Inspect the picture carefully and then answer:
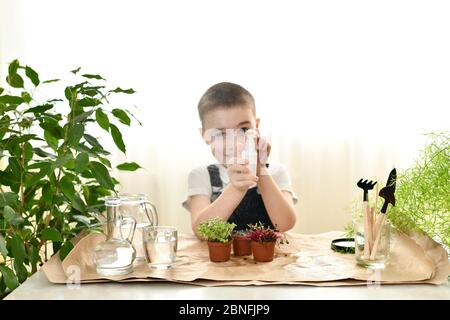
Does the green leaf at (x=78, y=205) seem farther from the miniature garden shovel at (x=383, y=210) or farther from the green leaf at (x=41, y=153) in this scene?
the miniature garden shovel at (x=383, y=210)

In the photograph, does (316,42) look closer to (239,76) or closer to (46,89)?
(239,76)

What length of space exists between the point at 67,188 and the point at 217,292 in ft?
1.37

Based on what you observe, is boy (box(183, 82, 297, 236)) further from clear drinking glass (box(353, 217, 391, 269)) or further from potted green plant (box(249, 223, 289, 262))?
clear drinking glass (box(353, 217, 391, 269))

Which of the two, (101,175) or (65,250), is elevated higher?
(101,175)

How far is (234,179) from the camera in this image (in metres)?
1.37

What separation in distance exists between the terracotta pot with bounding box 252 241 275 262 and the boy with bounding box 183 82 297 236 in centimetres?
24

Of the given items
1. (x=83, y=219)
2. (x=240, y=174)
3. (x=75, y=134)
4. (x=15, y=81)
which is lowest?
(x=83, y=219)

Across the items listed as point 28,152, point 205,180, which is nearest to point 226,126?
point 205,180

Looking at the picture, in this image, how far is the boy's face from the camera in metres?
1.57

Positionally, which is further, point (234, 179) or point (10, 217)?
point (234, 179)

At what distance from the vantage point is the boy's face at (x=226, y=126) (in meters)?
1.57

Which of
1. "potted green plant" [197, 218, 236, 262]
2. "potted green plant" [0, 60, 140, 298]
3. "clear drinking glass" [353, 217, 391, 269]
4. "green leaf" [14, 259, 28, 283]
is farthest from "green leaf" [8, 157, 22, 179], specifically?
"clear drinking glass" [353, 217, 391, 269]

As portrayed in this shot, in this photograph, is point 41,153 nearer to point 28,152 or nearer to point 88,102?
point 28,152
